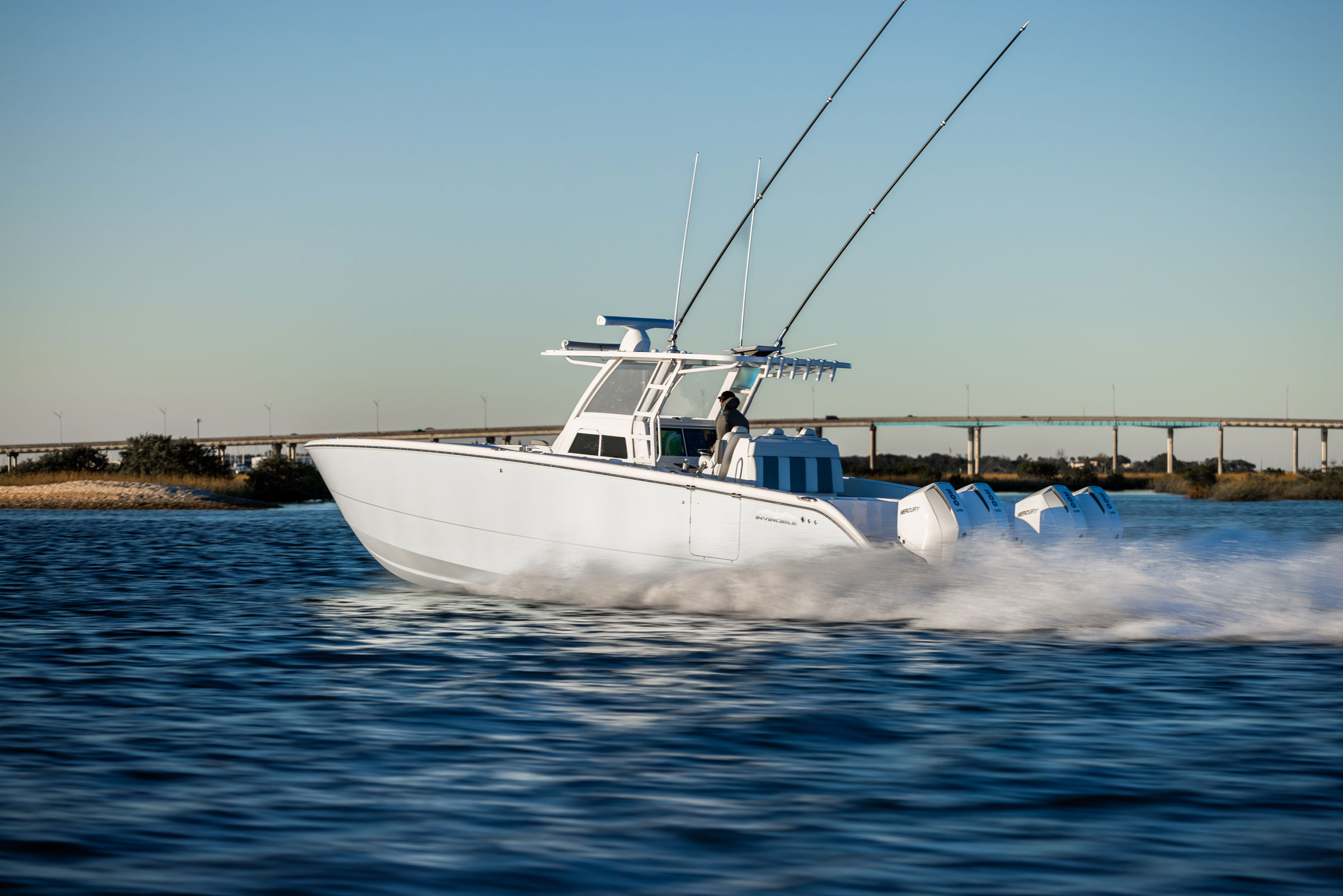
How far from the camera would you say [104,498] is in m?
42.8

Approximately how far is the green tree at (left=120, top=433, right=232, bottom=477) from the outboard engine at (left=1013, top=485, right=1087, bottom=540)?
48178 millimetres

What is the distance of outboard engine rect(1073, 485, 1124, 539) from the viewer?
36.8ft

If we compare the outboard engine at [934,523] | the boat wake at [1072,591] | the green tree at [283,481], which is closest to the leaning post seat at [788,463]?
the boat wake at [1072,591]

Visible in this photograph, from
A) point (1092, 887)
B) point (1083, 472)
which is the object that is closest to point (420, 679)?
A: point (1092, 887)

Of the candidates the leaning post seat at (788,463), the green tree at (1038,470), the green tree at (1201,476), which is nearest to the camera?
the leaning post seat at (788,463)

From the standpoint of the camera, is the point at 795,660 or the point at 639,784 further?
the point at 795,660

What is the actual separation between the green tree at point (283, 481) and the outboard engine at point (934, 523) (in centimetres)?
4399

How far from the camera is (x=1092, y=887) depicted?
4121mm

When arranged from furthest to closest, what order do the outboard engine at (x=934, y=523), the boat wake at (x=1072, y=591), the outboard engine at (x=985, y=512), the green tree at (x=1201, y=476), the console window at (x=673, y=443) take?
the green tree at (x=1201, y=476), the console window at (x=673, y=443), the outboard engine at (x=985, y=512), the outboard engine at (x=934, y=523), the boat wake at (x=1072, y=591)

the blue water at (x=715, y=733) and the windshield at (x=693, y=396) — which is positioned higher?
the windshield at (x=693, y=396)

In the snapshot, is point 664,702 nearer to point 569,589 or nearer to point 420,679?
point 420,679

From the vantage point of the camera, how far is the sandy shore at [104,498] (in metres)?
42.3

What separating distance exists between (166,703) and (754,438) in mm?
6539

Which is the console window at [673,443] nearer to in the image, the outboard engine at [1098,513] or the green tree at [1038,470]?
the outboard engine at [1098,513]
